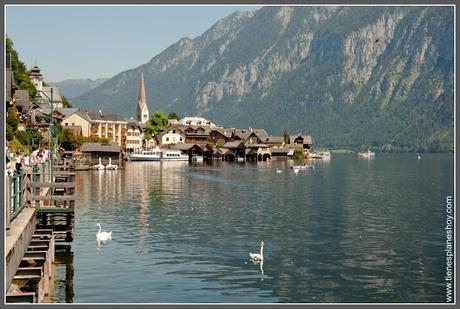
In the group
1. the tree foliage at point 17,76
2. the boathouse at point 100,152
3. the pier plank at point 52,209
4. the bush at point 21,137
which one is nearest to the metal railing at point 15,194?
the pier plank at point 52,209

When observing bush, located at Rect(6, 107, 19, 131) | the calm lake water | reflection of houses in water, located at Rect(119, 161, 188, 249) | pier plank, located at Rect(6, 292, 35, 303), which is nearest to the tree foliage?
reflection of houses in water, located at Rect(119, 161, 188, 249)

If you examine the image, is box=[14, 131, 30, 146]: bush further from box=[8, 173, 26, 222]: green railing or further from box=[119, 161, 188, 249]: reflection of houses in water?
box=[8, 173, 26, 222]: green railing

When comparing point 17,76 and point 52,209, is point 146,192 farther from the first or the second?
point 17,76

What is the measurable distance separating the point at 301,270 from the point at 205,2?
21.4m

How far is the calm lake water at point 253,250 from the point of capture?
3653 cm

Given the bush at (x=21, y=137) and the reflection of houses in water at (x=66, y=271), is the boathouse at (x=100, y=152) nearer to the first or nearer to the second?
the bush at (x=21, y=137)

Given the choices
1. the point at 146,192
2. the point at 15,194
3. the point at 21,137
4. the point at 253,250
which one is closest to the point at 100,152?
the point at 21,137

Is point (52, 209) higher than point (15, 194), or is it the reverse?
point (15, 194)

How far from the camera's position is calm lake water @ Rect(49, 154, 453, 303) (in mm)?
36531

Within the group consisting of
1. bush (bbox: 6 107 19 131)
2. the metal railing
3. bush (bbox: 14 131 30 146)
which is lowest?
the metal railing

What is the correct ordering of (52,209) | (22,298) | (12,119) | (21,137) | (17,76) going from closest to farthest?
(22,298), (52,209), (12,119), (21,137), (17,76)

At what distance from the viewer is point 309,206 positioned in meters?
79.6

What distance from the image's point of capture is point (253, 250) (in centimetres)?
4844

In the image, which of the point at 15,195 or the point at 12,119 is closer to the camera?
the point at 15,195
